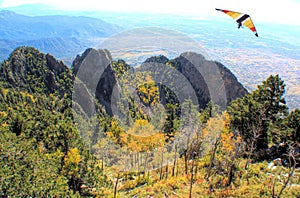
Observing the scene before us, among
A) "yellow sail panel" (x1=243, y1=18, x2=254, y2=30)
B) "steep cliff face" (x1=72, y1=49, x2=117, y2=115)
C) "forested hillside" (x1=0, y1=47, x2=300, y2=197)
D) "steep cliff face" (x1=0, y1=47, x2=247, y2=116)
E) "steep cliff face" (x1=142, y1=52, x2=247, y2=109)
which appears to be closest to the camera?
"yellow sail panel" (x1=243, y1=18, x2=254, y2=30)

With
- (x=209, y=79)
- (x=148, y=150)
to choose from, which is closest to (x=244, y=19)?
(x=148, y=150)

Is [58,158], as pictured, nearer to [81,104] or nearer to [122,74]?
[81,104]

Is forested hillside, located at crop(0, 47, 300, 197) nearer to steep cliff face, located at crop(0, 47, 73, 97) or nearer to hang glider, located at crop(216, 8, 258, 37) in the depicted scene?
steep cliff face, located at crop(0, 47, 73, 97)

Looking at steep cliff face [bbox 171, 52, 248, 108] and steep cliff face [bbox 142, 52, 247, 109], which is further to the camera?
steep cliff face [bbox 171, 52, 248, 108]

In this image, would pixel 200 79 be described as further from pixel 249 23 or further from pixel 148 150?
pixel 249 23

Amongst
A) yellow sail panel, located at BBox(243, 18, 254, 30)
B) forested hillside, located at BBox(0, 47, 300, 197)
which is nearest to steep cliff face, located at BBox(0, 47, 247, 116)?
forested hillside, located at BBox(0, 47, 300, 197)

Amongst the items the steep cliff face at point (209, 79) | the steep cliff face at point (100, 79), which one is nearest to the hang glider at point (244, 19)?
the steep cliff face at point (100, 79)
